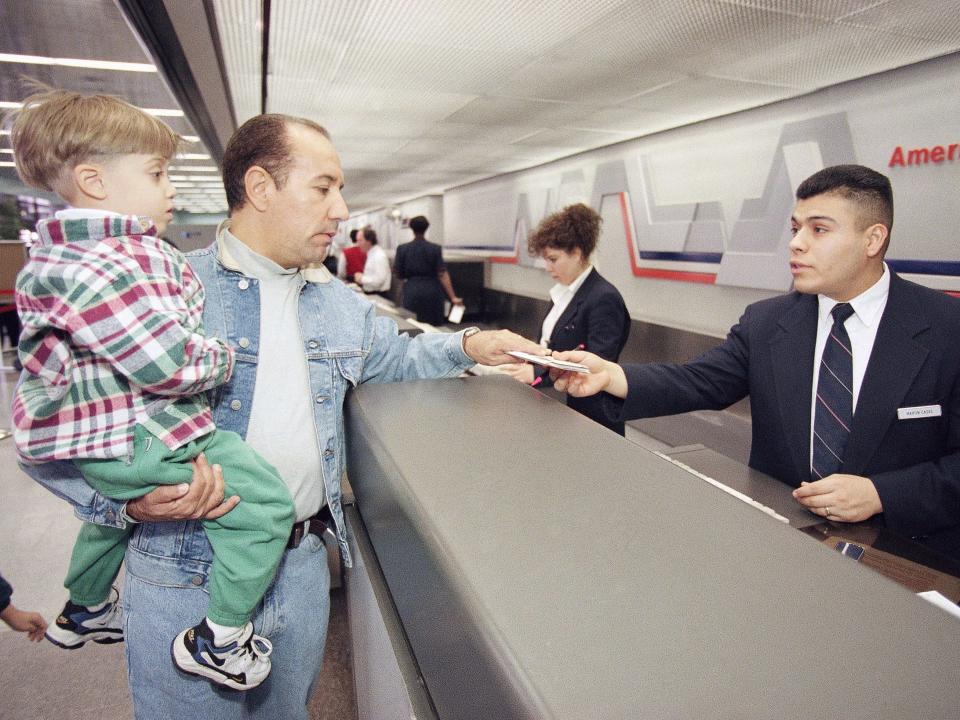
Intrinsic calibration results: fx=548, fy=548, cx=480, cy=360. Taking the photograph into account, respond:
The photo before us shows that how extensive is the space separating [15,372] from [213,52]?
19.1 feet

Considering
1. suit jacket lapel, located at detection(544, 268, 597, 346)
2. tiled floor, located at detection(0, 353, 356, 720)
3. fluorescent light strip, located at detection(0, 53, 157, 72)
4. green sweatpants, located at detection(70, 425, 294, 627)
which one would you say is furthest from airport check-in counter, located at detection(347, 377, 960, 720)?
fluorescent light strip, located at detection(0, 53, 157, 72)

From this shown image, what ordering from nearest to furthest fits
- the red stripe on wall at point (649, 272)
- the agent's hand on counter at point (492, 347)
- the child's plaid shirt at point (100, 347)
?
the child's plaid shirt at point (100, 347)
the agent's hand on counter at point (492, 347)
the red stripe on wall at point (649, 272)

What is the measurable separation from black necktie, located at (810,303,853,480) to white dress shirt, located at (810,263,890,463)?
1cm

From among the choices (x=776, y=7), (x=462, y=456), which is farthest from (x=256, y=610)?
(x=776, y=7)

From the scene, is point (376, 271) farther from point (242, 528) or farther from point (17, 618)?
point (242, 528)

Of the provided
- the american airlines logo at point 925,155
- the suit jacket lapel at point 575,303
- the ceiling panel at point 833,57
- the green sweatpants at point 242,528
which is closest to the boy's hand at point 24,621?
the green sweatpants at point 242,528

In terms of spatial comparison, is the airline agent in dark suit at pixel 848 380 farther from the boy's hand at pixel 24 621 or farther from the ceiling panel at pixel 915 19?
the boy's hand at pixel 24 621

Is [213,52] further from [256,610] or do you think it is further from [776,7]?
[256,610]

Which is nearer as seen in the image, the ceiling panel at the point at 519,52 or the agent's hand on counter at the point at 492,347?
the agent's hand on counter at the point at 492,347

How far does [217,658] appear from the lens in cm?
110

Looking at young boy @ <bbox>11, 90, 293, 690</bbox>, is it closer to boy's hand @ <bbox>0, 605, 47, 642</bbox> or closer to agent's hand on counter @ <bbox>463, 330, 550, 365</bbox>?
agent's hand on counter @ <bbox>463, 330, 550, 365</bbox>

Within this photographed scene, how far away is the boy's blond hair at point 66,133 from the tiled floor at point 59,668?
2034 mm

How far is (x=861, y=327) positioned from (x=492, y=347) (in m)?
1.15

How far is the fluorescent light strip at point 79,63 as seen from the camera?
3.79 m
